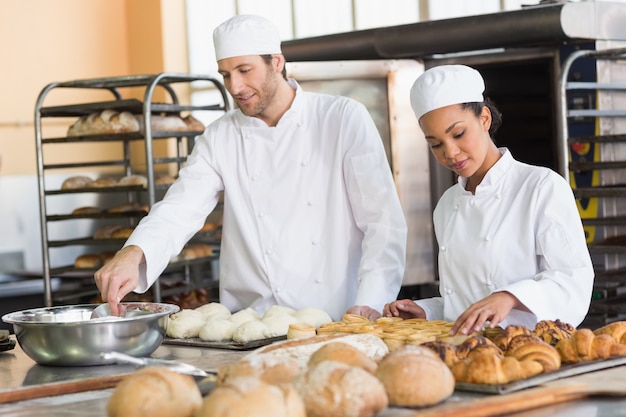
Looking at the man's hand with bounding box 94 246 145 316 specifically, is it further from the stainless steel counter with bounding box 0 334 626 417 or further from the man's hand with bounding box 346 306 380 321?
the man's hand with bounding box 346 306 380 321

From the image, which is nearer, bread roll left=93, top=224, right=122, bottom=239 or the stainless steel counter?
the stainless steel counter

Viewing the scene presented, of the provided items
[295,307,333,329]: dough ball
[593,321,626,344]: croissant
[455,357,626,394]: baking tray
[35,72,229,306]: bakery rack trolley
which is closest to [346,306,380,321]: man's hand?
[295,307,333,329]: dough ball

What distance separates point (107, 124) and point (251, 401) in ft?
12.0

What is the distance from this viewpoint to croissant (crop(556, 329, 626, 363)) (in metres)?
1.79

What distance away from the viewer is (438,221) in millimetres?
2492

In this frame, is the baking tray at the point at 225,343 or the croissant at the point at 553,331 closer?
the croissant at the point at 553,331

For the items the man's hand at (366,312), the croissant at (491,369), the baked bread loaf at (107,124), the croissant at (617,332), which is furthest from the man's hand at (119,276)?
the baked bread loaf at (107,124)

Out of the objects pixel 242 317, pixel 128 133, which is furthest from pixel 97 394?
pixel 128 133

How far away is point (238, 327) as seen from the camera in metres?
2.30

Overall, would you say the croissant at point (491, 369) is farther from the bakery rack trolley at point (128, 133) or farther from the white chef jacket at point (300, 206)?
the bakery rack trolley at point (128, 133)

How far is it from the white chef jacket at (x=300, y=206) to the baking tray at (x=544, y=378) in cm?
103

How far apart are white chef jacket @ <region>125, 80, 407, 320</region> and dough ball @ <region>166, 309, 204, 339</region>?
0.38 m

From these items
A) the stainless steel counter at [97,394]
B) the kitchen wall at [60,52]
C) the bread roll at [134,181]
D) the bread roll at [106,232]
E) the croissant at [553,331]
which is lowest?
the stainless steel counter at [97,394]

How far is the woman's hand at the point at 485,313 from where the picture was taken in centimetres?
194
